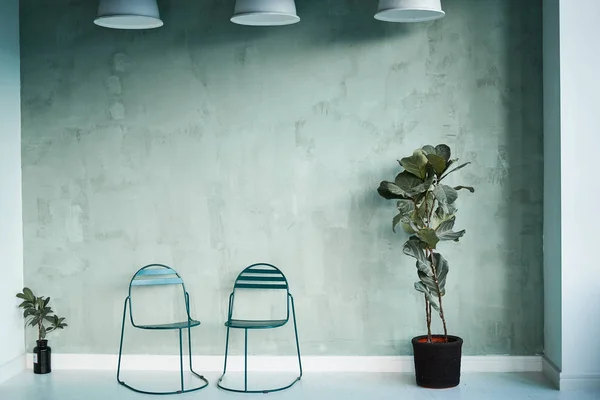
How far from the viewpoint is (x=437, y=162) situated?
522 cm

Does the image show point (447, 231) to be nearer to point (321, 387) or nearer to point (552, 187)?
point (552, 187)

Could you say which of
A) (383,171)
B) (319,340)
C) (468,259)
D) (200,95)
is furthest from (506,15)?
(319,340)

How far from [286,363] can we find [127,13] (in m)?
2.69

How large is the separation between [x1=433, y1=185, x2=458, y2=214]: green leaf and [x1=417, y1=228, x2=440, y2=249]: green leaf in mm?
169

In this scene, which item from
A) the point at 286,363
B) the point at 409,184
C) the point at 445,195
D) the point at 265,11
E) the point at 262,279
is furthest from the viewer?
the point at 286,363

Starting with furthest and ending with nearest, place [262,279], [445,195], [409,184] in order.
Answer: [262,279]
[409,184]
[445,195]

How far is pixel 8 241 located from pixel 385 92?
9.64 feet

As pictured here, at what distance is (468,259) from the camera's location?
5785 mm

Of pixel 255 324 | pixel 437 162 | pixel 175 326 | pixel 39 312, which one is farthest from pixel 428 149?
pixel 39 312

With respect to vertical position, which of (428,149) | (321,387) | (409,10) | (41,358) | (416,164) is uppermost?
(409,10)

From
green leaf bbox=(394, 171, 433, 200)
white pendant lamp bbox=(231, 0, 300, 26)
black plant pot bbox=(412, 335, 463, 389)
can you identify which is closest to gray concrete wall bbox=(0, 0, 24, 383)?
white pendant lamp bbox=(231, 0, 300, 26)

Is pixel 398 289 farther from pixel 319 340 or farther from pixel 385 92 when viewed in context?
pixel 385 92

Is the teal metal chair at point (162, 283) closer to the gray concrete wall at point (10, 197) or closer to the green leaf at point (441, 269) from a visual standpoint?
the gray concrete wall at point (10, 197)

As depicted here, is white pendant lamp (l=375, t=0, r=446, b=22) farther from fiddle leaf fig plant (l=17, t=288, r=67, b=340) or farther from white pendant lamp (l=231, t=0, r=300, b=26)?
fiddle leaf fig plant (l=17, t=288, r=67, b=340)
